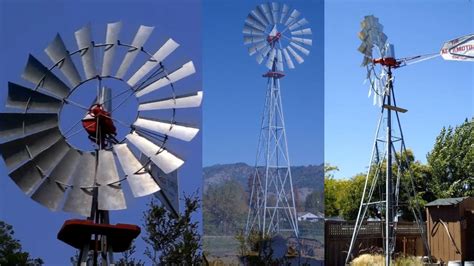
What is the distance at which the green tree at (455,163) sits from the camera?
23.5m

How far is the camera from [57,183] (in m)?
6.82

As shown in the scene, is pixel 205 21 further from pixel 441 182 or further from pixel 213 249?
pixel 441 182

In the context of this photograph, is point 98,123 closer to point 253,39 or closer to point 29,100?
point 29,100

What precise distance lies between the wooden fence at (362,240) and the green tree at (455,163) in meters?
7.80

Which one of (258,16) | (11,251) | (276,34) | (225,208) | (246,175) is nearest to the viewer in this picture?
(11,251)

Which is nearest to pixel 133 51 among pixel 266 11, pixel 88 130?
pixel 88 130

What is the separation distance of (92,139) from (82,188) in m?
0.65

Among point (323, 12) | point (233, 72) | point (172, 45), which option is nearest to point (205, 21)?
point (233, 72)

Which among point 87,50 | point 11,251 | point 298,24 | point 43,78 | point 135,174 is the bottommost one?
point 11,251

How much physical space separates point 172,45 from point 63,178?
184 centimetres

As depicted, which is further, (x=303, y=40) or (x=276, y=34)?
(x=276, y=34)

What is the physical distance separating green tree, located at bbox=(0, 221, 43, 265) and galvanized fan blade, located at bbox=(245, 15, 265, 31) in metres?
4.99

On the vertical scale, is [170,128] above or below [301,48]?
below

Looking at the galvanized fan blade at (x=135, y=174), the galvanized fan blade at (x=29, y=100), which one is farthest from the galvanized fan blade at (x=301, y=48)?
the galvanized fan blade at (x=29, y=100)
